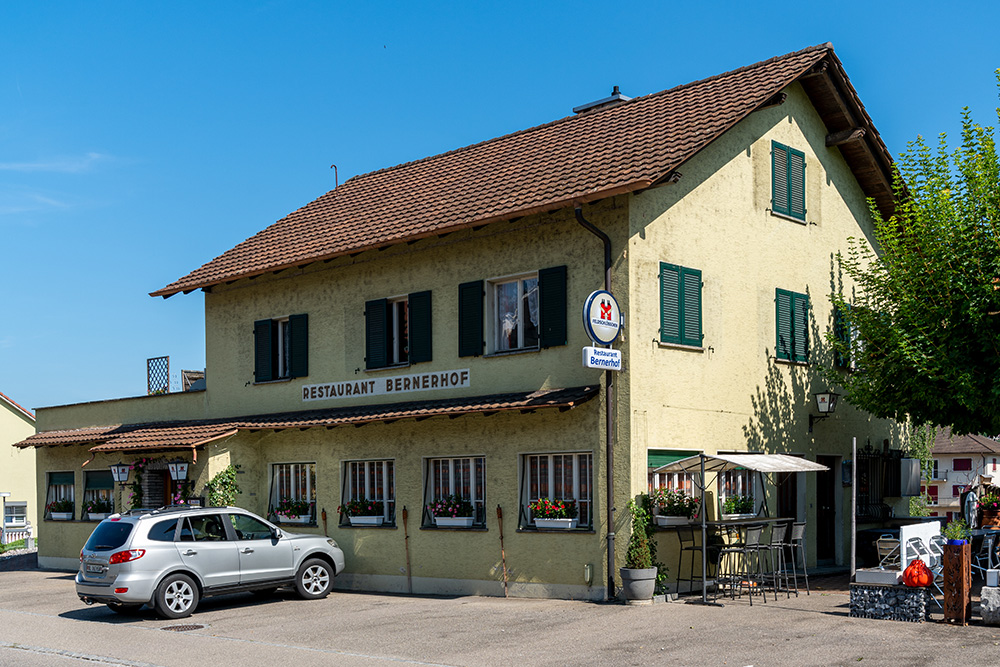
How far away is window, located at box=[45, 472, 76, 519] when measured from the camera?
87.7 feet

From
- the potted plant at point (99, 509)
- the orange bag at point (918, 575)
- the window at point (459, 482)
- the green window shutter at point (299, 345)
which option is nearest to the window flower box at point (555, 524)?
the window at point (459, 482)

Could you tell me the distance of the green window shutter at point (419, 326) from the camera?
64.2 ft

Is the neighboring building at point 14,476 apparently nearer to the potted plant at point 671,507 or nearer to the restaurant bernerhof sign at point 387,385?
the restaurant bernerhof sign at point 387,385

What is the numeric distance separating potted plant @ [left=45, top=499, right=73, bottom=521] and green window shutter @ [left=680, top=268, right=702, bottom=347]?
53.9 ft

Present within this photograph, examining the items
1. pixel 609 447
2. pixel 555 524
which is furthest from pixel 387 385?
pixel 609 447

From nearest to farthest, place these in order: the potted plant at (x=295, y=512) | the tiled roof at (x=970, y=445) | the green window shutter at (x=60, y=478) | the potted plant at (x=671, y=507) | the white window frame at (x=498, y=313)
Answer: the potted plant at (x=671, y=507)
the white window frame at (x=498, y=313)
the potted plant at (x=295, y=512)
the green window shutter at (x=60, y=478)
the tiled roof at (x=970, y=445)

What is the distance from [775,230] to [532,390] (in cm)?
544

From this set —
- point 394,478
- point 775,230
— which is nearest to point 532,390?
point 394,478

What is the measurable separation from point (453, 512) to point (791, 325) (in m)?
6.78

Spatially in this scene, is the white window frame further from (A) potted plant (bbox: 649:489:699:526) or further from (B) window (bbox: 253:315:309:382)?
(B) window (bbox: 253:315:309:382)

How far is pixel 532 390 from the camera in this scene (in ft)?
58.2

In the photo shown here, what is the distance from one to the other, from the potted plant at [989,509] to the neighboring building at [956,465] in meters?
42.1

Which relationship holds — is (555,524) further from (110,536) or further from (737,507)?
(110,536)

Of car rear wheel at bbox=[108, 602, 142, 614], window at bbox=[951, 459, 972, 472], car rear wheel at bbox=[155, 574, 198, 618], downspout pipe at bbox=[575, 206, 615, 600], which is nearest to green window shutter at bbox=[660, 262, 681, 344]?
downspout pipe at bbox=[575, 206, 615, 600]
